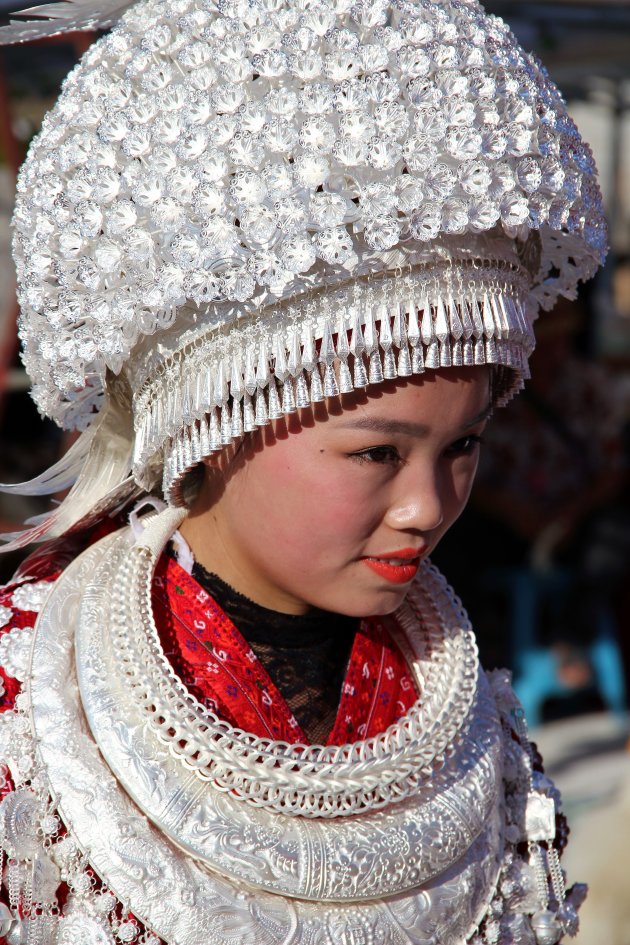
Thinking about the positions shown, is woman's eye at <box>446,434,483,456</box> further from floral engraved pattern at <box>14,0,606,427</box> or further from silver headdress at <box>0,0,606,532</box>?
floral engraved pattern at <box>14,0,606,427</box>

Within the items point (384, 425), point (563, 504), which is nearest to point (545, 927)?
point (384, 425)

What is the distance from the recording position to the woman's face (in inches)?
47.5

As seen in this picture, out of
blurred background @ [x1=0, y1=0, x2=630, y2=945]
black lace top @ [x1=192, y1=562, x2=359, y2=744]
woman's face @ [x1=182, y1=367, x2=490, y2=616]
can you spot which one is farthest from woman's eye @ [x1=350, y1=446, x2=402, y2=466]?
blurred background @ [x1=0, y1=0, x2=630, y2=945]

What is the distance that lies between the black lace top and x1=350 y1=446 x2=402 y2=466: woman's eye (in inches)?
11.1

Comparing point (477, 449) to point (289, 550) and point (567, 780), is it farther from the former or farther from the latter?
point (567, 780)

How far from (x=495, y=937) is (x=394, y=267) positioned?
2.73 feet

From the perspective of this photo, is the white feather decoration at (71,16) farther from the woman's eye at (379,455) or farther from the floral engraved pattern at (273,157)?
the woman's eye at (379,455)

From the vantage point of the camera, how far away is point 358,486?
1.21 meters

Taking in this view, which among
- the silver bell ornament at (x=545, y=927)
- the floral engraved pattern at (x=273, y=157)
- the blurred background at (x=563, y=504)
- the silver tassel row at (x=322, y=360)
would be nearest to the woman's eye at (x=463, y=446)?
the silver tassel row at (x=322, y=360)

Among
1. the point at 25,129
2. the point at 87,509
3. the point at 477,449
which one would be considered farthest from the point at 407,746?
the point at 25,129

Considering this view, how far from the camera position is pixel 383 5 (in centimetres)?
118

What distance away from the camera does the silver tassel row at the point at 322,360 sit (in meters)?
1.18

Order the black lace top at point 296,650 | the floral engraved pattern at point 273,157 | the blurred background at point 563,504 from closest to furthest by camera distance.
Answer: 1. the floral engraved pattern at point 273,157
2. the black lace top at point 296,650
3. the blurred background at point 563,504

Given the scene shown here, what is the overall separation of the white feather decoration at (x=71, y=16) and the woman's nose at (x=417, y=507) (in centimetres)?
73
